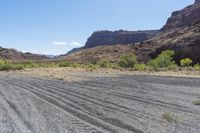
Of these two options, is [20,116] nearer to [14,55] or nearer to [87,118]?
[87,118]

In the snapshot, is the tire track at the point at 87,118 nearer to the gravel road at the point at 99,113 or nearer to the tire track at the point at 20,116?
the gravel road at the point at 99,113

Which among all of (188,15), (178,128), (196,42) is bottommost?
(178,128)

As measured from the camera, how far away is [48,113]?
15078 mm

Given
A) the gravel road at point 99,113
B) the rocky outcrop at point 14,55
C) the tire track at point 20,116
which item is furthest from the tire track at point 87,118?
the rocky outcrop at point 14,55

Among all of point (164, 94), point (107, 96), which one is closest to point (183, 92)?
point (164, 94)

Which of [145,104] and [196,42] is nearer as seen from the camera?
[145,104]

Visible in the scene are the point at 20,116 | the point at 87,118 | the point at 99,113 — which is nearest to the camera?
the point at 87,118

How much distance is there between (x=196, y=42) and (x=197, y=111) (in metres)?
72.0

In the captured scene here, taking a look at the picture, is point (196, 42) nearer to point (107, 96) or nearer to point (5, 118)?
point (107, 96)

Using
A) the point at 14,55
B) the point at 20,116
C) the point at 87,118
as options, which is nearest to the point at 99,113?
the point at 87,118

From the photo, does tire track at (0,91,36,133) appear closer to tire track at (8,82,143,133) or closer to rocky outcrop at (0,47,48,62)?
tire track at (8,82,143,133)

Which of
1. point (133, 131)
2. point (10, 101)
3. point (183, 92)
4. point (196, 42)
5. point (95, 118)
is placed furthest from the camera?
point (196, 42)

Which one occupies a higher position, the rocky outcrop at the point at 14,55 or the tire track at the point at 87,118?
the rocky outcrop at the point at 14,55

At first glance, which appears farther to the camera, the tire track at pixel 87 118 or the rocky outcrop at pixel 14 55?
the rocky outcrop at pixel 14 55
